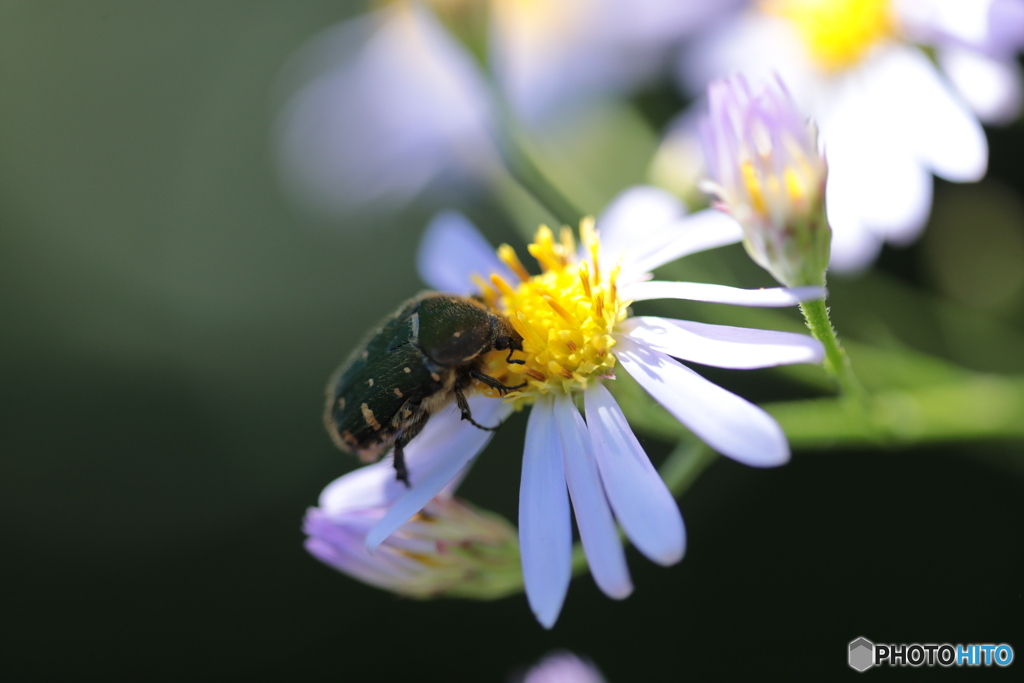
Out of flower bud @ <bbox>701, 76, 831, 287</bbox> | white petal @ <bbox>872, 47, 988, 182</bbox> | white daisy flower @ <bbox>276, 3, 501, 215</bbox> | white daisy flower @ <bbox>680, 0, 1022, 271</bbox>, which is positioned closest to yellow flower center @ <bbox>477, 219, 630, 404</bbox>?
flower bud @ <bbox>701, 76, 831, 287</bbox>

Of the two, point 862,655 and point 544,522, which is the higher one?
point 544,522

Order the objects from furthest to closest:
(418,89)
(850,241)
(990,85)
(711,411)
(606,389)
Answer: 1. (418,89)
2. (850,241)
3. (990,85)
4. (606,389)
5. (711,411)

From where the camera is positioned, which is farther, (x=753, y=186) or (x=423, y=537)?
(x=423, y=537)

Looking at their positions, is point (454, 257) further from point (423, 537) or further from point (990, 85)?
point (990, 85)

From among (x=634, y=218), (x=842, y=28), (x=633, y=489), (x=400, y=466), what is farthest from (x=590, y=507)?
(x=842, y=28)

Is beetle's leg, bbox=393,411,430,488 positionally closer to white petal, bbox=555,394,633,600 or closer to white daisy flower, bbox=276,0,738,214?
white petal, bbox=555,394,633,600

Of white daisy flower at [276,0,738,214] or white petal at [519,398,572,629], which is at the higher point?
white daisy flower at [276,0,738,214]
